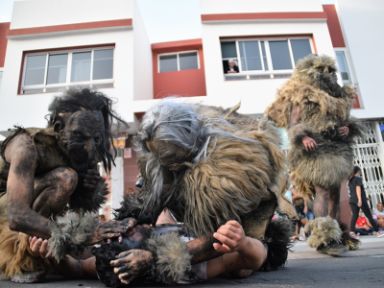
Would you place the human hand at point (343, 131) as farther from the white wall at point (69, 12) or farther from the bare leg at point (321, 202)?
the white wall at point (69, 12)

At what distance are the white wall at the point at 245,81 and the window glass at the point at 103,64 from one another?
2.80 m

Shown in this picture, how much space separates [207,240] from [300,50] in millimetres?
10115

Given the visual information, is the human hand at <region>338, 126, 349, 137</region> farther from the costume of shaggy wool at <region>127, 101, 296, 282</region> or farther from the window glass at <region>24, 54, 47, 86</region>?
the window glass at <region>24, 54, 47, 86</region>

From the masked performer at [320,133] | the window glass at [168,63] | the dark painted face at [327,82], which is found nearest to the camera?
the masked performer at [320,133]

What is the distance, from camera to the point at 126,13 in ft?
33.8

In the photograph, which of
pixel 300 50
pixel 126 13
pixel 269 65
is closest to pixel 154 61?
pixel 126 13

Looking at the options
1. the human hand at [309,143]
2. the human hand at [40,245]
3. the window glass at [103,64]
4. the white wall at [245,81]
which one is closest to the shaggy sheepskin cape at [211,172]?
the human hand at [40,245]

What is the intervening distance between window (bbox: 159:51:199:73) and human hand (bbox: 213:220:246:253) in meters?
10.7

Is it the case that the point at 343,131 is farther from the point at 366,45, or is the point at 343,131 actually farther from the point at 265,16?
the point at 366,45

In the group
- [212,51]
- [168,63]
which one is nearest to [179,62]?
[168,63]

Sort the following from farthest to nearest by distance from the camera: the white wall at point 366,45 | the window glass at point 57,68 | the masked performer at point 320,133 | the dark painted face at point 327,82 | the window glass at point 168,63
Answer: the window glass at point 168,63 < the window glass at point 57,68 < the white wall at point 366,45 < the dark painted face at point 327,82 < the masked performer at point 320,133

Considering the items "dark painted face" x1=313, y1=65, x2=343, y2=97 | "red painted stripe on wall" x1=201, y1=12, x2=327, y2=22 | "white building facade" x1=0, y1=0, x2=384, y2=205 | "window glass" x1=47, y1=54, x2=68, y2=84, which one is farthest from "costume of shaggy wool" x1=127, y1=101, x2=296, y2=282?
"window glass" x1=47, y1=54, x2=68, y2=84

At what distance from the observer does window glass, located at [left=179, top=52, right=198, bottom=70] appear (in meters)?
11.7

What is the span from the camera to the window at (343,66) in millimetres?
10422
